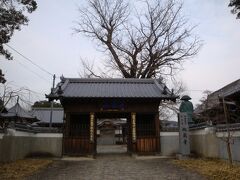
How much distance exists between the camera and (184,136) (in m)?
16.8

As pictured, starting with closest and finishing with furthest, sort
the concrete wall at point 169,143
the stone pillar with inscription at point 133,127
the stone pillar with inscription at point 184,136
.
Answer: the stone pillar with inscription at point 184,136, the stone pillar with inscription at point 133,127, the concrete wall at point 169,143

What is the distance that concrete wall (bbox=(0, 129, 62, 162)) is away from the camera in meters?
14.3

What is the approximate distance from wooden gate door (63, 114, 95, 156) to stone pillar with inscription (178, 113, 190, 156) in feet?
19.5

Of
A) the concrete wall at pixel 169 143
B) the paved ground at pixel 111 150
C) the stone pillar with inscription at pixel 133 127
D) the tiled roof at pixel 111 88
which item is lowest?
the paved ground at pixel 111 150

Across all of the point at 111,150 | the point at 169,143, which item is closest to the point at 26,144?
the point at 169,143

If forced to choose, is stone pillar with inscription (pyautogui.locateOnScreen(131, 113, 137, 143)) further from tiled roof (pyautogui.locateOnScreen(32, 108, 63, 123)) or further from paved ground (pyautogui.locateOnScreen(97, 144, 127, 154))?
tiled roof (pyautogui.locateOnScreen(32, 108, 63, 123))

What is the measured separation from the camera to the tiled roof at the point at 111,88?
19031 millimetres

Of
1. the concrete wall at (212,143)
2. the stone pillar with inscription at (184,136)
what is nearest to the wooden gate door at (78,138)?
the stone pillar with inscription at (184,136)

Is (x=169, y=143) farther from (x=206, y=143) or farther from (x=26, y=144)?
(x=26, y=144)

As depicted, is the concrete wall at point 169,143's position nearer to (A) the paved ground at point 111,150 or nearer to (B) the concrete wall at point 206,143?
(B) the concrete wall at point 206,143

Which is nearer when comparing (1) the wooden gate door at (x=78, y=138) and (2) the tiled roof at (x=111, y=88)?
(1) the wooden gate door at (x=78, y=138)

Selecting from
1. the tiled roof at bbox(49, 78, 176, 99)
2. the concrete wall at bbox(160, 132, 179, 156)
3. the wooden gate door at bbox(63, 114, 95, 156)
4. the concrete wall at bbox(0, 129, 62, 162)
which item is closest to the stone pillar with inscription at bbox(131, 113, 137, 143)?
the tiled roof at bbox(49, 78, 176, 99)

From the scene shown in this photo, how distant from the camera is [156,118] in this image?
19281 millimetres

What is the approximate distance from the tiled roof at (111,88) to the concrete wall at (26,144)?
124 inches
